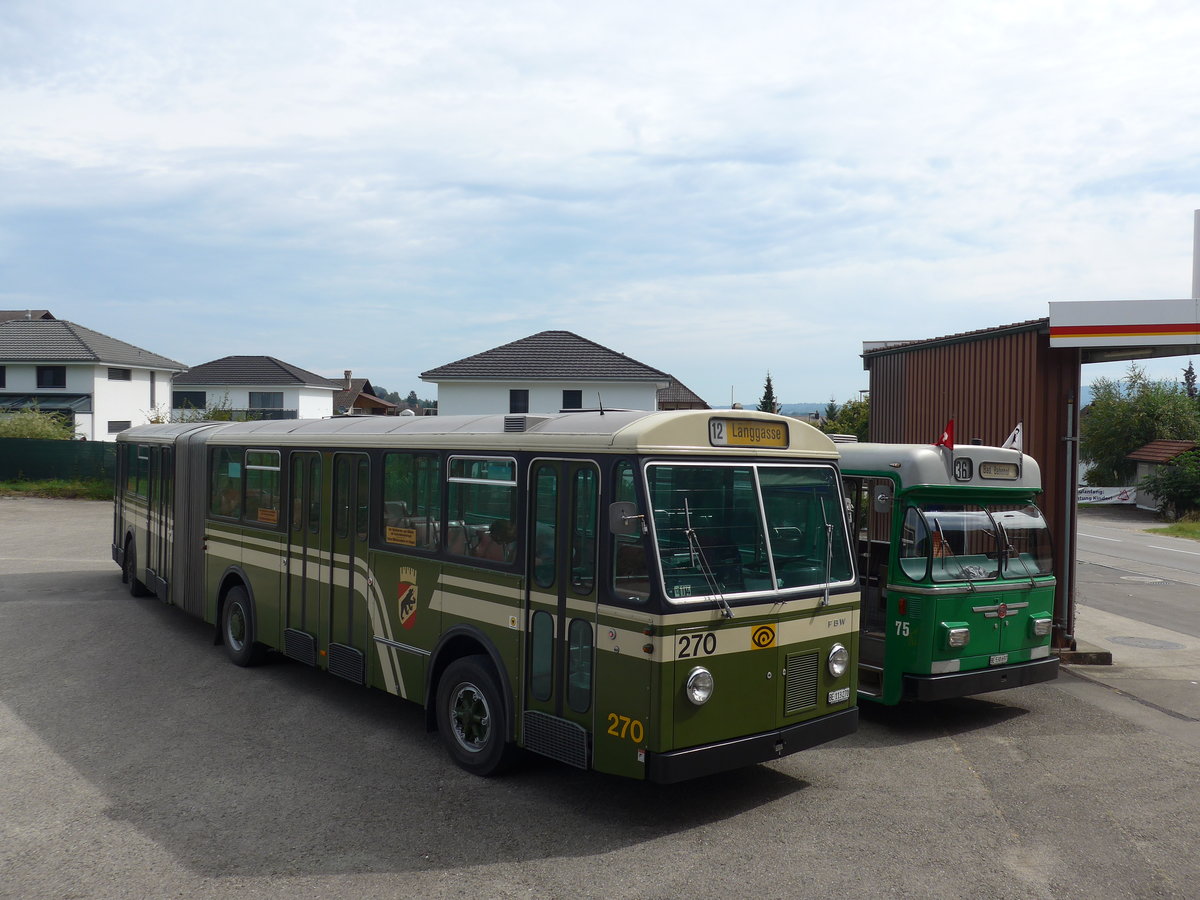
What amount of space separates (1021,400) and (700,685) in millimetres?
8092

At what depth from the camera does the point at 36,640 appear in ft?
39.8

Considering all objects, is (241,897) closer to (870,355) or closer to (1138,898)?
(1138,898)

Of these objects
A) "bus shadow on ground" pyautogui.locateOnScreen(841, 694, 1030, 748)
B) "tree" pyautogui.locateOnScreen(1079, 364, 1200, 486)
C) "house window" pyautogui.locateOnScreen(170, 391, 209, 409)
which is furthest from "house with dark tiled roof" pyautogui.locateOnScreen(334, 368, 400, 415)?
"bus shadow on ground" pyautogui.locateOnScreen(841, 694, 1030, 748)

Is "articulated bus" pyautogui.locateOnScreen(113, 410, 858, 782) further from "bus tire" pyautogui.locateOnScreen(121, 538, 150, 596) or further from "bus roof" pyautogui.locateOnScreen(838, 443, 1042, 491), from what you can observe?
"bus tire" pyautogui.locateOnScreen(121, 538, 150, 596)

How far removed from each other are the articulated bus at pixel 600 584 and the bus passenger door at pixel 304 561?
0.18 m

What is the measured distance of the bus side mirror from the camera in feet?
19.6

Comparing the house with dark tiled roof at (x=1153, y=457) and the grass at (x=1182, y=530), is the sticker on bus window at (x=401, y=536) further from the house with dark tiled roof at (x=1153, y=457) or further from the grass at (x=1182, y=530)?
the house with dark tiled roof at (x=1153, y=457)

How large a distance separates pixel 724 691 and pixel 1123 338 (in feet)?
27.6

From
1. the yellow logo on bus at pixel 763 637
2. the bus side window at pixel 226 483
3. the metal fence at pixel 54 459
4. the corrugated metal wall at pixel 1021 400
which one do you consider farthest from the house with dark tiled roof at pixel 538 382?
the yellow logo on bus at pixel 763 637

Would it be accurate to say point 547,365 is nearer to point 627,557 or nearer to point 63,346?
point 63,346

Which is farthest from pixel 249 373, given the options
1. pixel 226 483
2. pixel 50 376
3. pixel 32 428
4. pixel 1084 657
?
pixel 1084 657

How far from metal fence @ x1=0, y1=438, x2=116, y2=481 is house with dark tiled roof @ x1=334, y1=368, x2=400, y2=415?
125 feet

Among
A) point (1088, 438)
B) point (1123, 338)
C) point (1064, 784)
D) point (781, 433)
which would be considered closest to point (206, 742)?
point (781, 433)

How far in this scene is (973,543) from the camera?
9.07 meters
